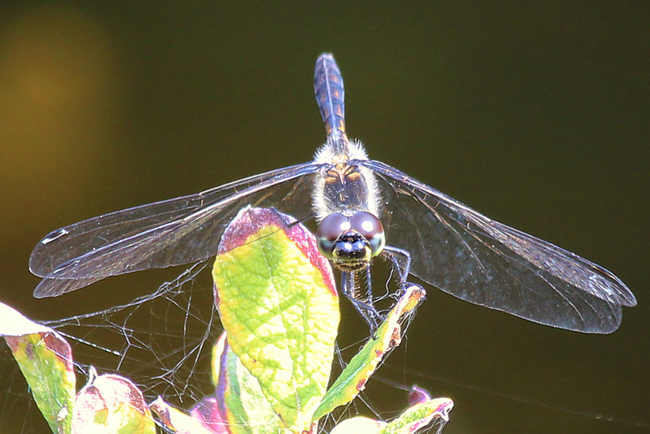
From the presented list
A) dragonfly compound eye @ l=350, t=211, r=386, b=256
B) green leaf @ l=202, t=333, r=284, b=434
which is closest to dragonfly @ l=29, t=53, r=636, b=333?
dragonfly compound eye @ l=350, t=211, r=386, b=256

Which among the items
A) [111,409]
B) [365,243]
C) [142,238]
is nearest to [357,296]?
[365,243]

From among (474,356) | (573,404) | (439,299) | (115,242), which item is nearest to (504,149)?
(439,299)

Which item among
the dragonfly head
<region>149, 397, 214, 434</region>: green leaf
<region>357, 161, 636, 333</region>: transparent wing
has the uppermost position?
the dragonfly head

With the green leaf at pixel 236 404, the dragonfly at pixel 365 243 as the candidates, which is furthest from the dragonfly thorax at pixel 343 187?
the green leaf at pixel 236 404

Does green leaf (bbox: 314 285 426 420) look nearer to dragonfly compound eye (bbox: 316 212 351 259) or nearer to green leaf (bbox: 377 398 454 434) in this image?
green leaf (bbox: 377 398 454 434)

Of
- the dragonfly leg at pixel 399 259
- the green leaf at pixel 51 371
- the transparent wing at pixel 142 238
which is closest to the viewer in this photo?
the green leaf at pixel 51 371

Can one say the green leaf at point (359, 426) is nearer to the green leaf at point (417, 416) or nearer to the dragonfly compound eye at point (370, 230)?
the green leaf at point (417, 416)

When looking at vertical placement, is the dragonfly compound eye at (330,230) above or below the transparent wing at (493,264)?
above
